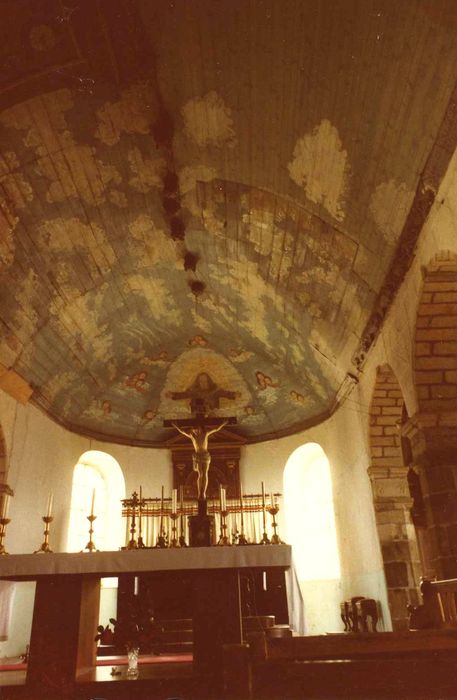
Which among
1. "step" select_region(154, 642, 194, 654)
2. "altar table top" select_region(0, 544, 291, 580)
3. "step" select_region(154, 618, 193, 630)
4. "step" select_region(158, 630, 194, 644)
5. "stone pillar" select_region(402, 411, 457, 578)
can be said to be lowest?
"step" select_region(154, 642, 194, 654)

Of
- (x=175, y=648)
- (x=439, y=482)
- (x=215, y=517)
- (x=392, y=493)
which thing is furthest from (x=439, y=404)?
(x=215, y=517)

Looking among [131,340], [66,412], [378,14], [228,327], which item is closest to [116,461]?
[66,412]

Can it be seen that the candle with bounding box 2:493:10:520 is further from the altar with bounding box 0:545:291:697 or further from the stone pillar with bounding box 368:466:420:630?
the stone pillar with bounding box 368:466:420:630

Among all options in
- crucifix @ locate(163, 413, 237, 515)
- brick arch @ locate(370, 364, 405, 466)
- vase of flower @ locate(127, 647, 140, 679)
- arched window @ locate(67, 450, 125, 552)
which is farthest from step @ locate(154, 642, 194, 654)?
vase of flower @ locate(127, 647, 140, 679)

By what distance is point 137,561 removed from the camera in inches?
149

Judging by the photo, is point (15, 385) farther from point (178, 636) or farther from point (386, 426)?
point (386, 426)

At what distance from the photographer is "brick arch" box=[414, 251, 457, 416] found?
630 cm

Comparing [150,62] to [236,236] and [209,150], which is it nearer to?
[209,150]

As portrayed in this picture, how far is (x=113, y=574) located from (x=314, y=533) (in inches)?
340

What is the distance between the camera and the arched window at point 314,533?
10758 millimetres

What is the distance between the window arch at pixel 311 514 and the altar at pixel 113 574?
7903mm

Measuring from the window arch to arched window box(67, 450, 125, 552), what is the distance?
380 centimetres

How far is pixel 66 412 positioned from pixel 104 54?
7.38 meters

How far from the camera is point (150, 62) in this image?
21.4 feet
